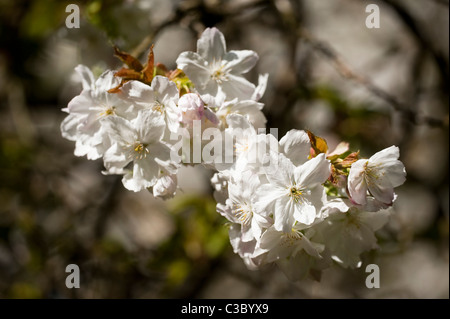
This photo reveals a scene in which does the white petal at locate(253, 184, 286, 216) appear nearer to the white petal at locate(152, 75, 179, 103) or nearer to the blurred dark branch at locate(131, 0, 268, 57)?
the white petal at locate(152, 75, 179, 103)

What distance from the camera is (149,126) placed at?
3.20 feet

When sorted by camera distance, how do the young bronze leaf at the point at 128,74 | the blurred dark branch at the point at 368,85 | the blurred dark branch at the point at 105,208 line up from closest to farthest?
the young bronze leaf at the point at 128,74 < the blurred dark branch at the point at 368,85 < the blurred dark branch at the point at 105,208

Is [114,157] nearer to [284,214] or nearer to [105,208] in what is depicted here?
[284,214]

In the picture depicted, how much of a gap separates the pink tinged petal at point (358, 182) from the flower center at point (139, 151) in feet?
1.44

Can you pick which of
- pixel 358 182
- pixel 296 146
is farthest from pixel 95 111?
pixel 358 182

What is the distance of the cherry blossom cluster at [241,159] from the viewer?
94 cm

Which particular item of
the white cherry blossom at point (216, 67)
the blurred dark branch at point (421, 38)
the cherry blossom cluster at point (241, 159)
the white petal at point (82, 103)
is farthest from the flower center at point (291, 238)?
the blurred dark branch at point (421, 38)

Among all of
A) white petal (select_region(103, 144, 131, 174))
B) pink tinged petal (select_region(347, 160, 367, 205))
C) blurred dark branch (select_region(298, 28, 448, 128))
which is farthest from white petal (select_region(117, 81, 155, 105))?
blurred dark branch (select_region(298, 28, 448, 128))

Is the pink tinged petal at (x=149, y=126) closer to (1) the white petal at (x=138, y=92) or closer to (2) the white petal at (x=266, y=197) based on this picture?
(1) the white petal at (x=138, y=92)

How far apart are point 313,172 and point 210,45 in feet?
1.33

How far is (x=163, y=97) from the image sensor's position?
3.25 ft

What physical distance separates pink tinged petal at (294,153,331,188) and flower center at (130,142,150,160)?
33cm
